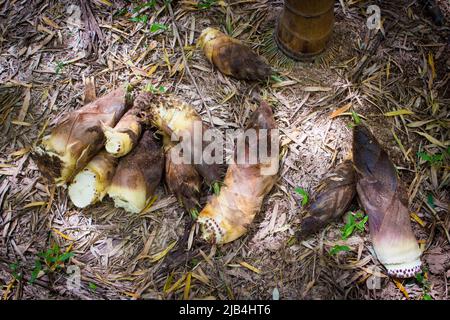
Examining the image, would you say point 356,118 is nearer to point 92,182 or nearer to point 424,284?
point 424,284

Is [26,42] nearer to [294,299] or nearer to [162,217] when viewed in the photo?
[162,217]

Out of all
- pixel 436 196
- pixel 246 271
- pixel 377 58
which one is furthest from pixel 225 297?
pixel 377 58

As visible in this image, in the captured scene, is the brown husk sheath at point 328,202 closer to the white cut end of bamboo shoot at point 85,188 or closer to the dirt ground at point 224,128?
the dirt ground at point 224,128

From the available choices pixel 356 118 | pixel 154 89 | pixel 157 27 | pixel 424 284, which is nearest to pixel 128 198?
pixel 154 89

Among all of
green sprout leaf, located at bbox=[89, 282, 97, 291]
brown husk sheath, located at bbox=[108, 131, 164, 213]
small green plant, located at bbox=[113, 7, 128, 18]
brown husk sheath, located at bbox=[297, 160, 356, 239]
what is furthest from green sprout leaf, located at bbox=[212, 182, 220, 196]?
small green plant, located at bbox=[113, 7, 128, 18]

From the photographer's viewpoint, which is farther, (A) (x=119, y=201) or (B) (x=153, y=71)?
(B) (x=153, y=71)

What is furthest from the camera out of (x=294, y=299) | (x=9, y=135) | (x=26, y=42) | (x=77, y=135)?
(x=26, y=42)
